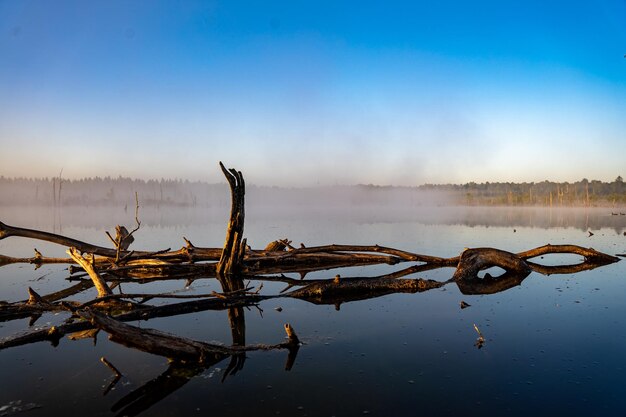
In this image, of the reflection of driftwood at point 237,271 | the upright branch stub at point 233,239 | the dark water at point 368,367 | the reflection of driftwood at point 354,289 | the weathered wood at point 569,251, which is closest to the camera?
the dark water at point 368,367

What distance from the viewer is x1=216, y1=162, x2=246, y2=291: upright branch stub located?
12.9 m

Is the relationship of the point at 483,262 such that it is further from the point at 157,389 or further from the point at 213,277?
the point at 157,389

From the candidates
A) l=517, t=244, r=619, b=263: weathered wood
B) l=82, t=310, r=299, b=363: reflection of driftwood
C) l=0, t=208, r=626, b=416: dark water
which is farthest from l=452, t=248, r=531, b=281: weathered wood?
l=82, t=310, r=299, b=363: reflection of driftwood

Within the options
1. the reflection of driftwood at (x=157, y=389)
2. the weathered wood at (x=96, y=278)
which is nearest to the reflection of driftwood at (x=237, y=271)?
the weathered wood at (x=96, y=278)

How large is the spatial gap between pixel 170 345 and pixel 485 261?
10939 millimetres

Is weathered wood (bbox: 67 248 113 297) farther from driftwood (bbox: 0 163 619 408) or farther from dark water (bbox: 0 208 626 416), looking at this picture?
dark water (bbox: 0 208 626 416)

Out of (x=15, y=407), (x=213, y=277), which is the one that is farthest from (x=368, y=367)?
(x=213, y=277)

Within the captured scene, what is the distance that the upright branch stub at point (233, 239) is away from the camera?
12924mm

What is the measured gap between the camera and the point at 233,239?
13766 millimetres

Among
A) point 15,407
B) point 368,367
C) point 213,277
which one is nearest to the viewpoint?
point 15,407

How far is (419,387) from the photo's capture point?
216 inches

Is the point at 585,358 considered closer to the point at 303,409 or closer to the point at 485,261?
the point at 303,409

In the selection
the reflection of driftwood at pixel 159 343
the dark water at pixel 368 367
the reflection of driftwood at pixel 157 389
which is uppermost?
the reflection of driftwood at pixel 159 343

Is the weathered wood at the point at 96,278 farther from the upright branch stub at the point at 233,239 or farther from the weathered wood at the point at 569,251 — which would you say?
the weathered wood at the point at 569,251
